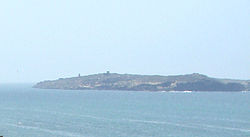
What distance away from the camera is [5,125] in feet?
272

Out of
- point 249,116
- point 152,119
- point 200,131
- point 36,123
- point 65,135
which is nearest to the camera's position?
point 65,135

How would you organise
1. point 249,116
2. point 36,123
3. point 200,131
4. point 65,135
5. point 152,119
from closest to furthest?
point 65,135, point 200,131, point 36,123, point 152,119, point 249,116

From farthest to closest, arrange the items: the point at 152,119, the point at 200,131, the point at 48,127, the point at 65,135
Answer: the point at 152,119 → the point at 48,127 → the point at 200,131 → the point at 65,135

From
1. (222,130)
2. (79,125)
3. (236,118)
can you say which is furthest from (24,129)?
(236,118)

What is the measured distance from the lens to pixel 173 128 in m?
78.6

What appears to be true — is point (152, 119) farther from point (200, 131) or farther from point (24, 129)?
point (24, 129)

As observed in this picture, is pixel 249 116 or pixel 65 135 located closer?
pixel 65 135

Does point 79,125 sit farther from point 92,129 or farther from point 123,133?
point 123,133

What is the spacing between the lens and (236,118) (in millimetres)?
96500

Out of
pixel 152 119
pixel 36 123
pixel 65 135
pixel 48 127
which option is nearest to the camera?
pixel 65 135

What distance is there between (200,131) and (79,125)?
797 inches

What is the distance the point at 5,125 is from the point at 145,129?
23780 mm

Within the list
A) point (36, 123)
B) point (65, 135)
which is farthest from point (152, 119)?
point (65, 135)

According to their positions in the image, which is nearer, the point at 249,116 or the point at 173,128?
the point at 173,128
